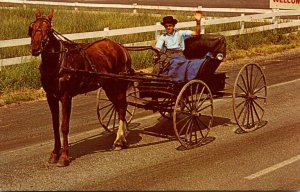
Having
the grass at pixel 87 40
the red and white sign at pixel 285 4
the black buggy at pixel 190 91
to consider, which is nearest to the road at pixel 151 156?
the black buggy at pixel 190 91

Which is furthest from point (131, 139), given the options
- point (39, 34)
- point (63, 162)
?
point (39, 34)

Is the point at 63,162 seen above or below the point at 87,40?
below

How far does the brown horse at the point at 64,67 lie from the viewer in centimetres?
834

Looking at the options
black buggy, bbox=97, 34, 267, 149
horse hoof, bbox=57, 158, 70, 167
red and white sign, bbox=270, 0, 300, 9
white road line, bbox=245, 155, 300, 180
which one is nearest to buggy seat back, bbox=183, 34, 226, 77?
black buggy, bbox=97, 34, 267, 149

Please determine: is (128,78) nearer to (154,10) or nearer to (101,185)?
(101,185)

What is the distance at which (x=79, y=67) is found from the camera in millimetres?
9008

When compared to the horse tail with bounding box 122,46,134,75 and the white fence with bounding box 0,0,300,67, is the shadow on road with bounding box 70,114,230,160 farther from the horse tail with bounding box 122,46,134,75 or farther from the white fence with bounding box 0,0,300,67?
the white fence with bounding box 0,0,300,67

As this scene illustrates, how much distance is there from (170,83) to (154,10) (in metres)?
27.6

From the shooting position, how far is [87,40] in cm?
2117

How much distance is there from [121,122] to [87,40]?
38.1 feet

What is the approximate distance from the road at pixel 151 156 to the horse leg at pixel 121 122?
5.8 inches

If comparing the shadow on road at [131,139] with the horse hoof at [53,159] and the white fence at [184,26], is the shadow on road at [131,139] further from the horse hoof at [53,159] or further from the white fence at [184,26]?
the white fence at [184,26]

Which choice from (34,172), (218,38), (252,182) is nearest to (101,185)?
(34,172)

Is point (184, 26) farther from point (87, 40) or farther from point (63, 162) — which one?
point (63, 162)
